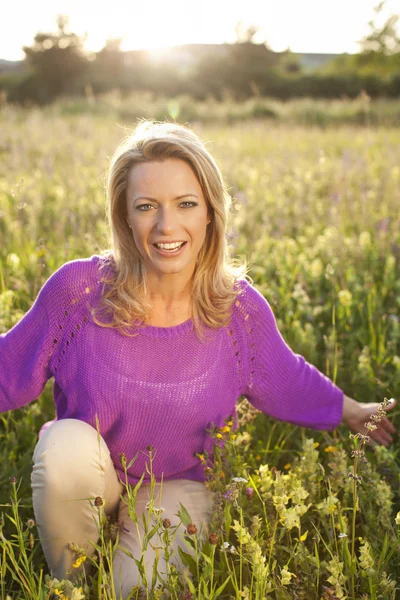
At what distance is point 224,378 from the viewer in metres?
2.44

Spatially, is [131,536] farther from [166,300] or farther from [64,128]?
[64,128]

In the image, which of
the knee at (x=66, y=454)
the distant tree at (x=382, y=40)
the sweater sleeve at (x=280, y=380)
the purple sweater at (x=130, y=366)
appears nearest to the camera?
the knee at (x=66, y=454)

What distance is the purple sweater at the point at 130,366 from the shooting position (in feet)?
7.54

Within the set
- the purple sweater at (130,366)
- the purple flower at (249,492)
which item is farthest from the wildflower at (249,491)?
the purple sweater at (130,366)

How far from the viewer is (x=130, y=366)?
7.54 ft

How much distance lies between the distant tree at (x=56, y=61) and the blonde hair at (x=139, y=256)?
30.1 m

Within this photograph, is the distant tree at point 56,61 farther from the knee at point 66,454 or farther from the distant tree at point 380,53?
the knee at point 66,454

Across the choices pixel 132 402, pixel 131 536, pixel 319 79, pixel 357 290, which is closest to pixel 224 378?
pixel 132 402

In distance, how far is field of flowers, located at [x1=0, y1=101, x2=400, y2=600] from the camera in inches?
67.2

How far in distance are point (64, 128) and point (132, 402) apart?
887 centimetres

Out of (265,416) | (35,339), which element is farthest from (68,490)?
(265,416)

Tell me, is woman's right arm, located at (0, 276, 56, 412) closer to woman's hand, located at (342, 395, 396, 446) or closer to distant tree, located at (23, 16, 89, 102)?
woman's hand, located at (342, 395, 396, 446)

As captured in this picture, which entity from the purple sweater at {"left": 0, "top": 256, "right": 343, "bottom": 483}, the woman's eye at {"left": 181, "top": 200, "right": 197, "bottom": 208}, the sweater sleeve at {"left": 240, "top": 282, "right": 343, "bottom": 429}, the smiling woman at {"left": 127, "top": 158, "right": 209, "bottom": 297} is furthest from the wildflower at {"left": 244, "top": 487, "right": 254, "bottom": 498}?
the woman's eye at {"left": 181, "top": 200, "right": 197, "bottom": 208}

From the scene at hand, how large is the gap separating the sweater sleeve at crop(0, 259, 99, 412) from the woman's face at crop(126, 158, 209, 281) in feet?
1.07
